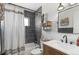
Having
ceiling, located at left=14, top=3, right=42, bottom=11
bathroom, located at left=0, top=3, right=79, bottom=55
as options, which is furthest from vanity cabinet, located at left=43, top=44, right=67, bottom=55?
ceiling, located at left=14, top=3, right=42, bottom=11

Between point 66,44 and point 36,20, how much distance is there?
0.54m

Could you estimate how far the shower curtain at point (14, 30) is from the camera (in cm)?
113

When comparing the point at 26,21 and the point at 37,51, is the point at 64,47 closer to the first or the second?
the point at 37,51

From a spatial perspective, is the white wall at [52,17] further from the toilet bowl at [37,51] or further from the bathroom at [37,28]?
the toilet bowl at [37,51]

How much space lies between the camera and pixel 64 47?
1132 mm

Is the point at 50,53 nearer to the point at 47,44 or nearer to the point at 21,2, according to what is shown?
the point at 47,44

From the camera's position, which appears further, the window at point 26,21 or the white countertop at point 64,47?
the window at point 26,21

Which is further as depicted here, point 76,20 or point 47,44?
point 47,44

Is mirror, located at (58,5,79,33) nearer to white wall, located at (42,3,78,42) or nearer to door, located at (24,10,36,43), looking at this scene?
white wall, located at (42,3,78,42)

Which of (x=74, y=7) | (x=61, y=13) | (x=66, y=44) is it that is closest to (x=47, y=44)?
(x=66, y=44)

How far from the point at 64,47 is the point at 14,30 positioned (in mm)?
704

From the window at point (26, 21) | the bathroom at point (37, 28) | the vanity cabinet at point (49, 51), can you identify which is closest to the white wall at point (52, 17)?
the bathroom at point (37, 28)

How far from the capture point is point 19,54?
1.18 m

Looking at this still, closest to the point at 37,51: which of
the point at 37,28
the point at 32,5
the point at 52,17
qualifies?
the point at 37,28
